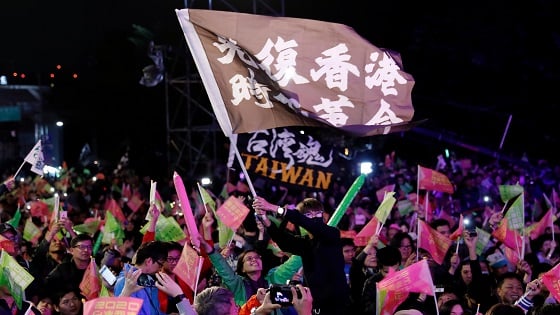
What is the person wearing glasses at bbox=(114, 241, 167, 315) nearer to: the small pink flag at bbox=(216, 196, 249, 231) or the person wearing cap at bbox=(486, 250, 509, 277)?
the small pink flag at bbox=(216, 196, 249, 231)

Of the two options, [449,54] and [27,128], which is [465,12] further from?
[27,128]

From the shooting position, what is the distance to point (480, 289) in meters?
7.62

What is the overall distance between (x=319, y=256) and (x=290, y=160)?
3984 millimetres

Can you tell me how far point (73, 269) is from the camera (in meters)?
7.98

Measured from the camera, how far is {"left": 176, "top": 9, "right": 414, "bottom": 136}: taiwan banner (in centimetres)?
744

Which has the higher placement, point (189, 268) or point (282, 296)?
point (282, 296)

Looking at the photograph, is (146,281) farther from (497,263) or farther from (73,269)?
(497,263)

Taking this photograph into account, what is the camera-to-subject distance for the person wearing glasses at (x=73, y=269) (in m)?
7.58

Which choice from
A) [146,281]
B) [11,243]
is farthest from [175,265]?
[11,243]

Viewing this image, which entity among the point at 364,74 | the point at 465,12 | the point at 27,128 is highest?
the point at 364,74

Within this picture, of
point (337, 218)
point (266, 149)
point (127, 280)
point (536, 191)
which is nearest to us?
point (127, 280)

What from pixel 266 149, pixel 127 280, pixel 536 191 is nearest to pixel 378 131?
pixel 266 149

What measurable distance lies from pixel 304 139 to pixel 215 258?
421 centimetres

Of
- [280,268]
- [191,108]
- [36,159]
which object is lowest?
[191,108]
